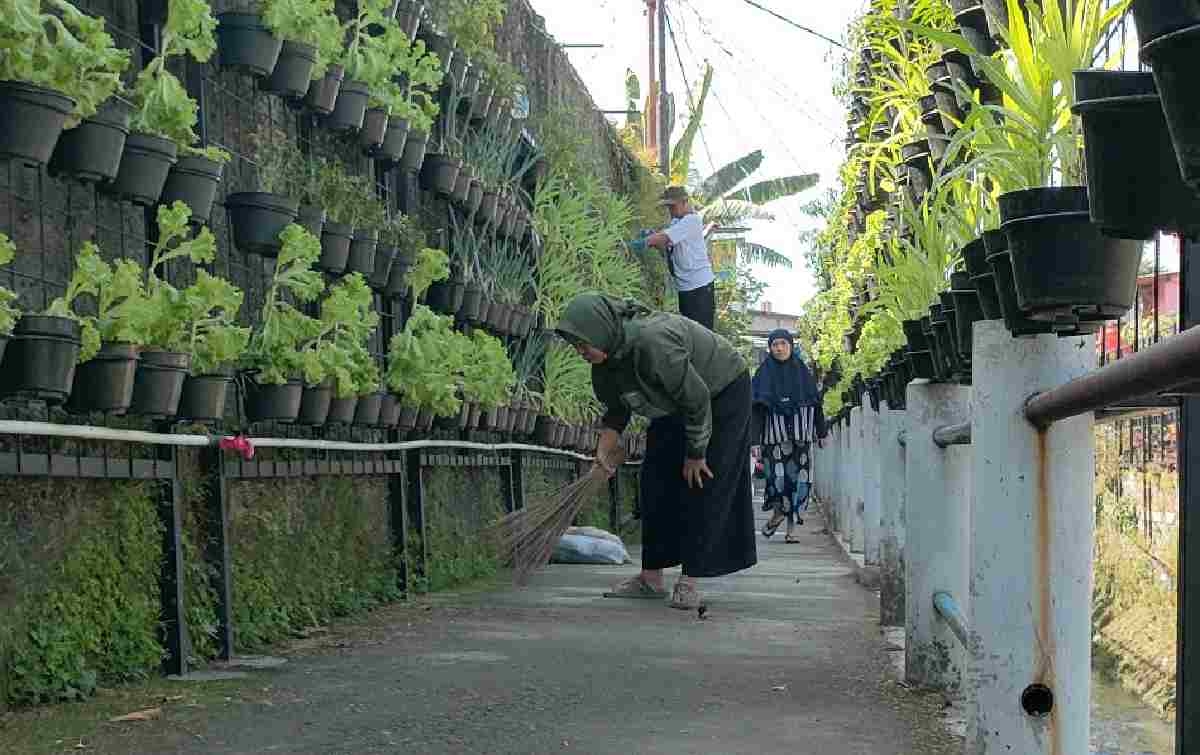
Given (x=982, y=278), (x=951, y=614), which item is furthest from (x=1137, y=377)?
(x=951, y=614)

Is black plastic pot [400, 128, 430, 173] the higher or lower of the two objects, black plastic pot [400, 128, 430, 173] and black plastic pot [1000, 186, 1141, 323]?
the higher

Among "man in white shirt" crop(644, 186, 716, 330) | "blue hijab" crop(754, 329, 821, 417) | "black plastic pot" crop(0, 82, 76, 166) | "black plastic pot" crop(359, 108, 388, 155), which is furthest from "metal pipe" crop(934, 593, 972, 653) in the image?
"blue hijab" crop(754, 329, 821, 417)

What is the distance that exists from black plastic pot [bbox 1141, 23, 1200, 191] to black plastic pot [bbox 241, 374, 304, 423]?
13.8 feet

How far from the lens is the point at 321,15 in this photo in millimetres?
5594

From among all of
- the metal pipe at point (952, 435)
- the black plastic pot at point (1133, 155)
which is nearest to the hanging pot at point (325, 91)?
the metal pipe at point (952, 435)

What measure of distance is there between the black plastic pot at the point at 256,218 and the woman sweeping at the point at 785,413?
689cm

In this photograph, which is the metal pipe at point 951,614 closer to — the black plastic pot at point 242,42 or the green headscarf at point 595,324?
the green headscarf at point 595,324

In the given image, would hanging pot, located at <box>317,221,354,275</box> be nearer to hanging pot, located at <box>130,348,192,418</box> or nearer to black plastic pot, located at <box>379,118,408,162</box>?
black plastic pot, located at <box>379,118,408,162</box>

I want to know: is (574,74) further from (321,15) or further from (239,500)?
(239,500)

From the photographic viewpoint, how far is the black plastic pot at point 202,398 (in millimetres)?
4367

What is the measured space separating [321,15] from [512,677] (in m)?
2.57

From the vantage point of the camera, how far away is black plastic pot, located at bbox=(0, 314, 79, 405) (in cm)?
342

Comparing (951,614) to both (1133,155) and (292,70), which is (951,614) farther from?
(292,70)

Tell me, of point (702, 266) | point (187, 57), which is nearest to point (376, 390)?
point (187, 57)
